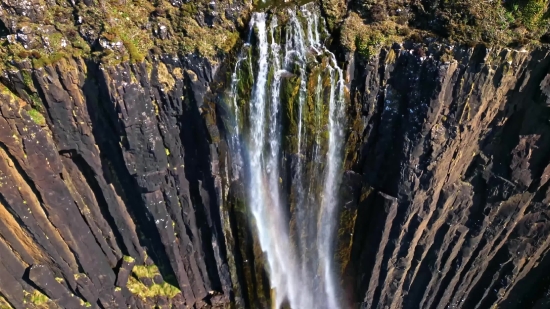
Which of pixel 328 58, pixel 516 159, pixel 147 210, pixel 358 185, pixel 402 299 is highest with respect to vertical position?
pixel 328 58

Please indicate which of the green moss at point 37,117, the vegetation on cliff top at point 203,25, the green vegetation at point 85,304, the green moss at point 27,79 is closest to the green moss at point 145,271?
the green vegetation at point 85,304

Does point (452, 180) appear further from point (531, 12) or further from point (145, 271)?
point (145, 271)

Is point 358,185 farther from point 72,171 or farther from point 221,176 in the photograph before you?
point 72,171

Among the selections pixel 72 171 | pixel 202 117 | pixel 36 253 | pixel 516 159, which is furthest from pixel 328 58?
pixel 36 253

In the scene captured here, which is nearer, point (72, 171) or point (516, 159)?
point (516, 159)

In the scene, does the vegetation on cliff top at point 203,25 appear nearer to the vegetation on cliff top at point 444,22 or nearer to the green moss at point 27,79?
the vegetation on cliff top at point 444,22

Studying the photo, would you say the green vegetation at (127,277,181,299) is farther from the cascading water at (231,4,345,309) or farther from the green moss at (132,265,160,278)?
the cascading water at (231,4,345,309)

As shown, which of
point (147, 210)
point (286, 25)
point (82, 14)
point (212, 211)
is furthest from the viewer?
point (212, 211)
